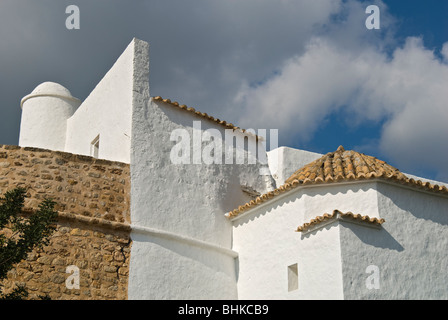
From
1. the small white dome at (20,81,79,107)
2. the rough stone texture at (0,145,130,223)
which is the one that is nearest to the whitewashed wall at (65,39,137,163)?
the rough stone texture at (0,145,130,223)

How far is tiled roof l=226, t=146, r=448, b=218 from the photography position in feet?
36.8

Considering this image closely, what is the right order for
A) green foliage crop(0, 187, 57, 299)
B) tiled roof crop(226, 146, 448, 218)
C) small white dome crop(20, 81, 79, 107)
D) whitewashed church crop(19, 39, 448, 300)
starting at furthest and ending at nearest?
small white dome crop(20, 81, 79, 107) < tiled roof crop(226, 146, 448, 218) < whitewashed church crop(19, 39, 448, 300) < green foliage crop(0, 187, 57, 299)

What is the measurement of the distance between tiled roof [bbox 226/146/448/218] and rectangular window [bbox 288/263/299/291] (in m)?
1.43

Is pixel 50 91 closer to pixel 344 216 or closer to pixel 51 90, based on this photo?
pixel 51 90

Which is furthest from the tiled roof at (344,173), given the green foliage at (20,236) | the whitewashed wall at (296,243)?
the green foliage at (20,236)

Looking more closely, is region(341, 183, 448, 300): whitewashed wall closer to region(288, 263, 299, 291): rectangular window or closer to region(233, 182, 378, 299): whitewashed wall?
region(233, 182, 378, 299): whitewashed wall

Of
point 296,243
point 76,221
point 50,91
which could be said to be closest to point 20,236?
point 76,221

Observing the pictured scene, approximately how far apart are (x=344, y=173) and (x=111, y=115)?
4.96 m

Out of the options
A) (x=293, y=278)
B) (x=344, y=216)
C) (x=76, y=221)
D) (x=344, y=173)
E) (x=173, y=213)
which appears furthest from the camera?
(x=173, y=213)

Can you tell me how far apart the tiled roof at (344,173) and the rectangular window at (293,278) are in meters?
1.43

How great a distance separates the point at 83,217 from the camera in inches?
434

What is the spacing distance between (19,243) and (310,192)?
18.0 feet

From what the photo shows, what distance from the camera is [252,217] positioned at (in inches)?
500

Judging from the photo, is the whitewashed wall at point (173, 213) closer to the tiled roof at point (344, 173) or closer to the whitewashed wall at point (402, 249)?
the tiled roof at point (344, 173)
